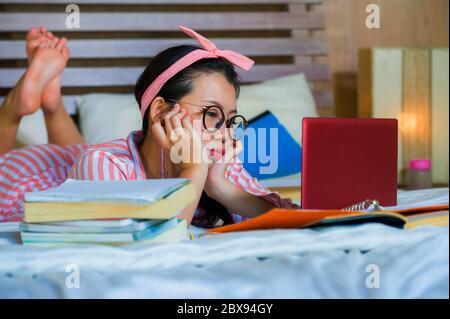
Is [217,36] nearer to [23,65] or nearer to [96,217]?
[23,65]

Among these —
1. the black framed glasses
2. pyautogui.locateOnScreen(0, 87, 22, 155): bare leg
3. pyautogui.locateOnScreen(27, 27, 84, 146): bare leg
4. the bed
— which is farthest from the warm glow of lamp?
the bed

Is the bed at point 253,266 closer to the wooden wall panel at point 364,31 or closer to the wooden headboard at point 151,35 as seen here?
the wooden headboard at point 151,35

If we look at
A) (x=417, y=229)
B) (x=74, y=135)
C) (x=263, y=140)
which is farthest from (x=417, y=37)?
(x=417, y=229)

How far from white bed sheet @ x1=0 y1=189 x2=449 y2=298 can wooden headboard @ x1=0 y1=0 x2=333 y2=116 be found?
1.83 meters

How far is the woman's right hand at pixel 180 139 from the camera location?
46.9 inches

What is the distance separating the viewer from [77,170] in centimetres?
133

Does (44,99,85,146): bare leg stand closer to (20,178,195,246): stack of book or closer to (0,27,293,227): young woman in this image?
(0,27,293,227): young woman

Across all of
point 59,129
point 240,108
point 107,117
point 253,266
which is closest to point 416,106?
point 240,108

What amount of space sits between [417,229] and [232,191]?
1.81ft

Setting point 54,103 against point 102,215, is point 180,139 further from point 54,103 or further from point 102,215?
point 54,103

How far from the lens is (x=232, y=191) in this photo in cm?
139

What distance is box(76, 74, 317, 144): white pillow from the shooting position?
2363 millimetres

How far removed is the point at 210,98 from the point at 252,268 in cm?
53

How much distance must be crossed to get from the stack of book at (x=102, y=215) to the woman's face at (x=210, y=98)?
0.35 meters
